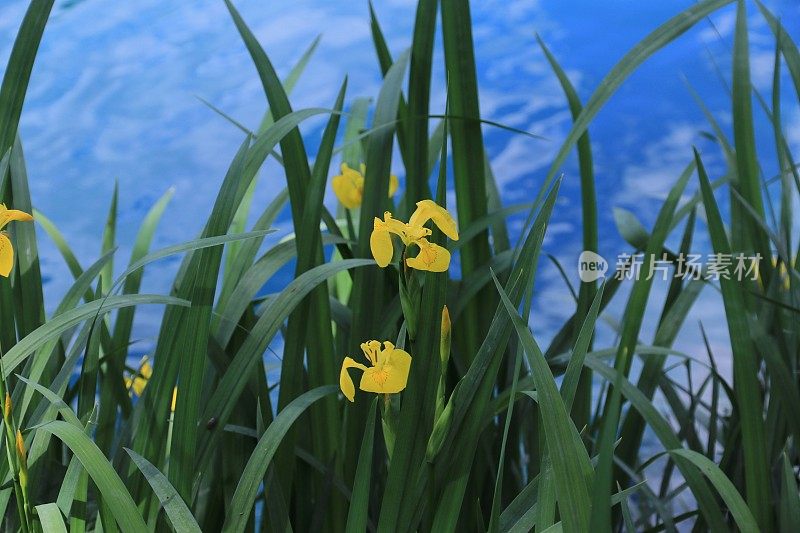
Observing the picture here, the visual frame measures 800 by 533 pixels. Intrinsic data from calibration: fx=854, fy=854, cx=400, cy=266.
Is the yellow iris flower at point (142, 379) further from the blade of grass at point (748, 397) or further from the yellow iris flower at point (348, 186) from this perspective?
the blade of grass at point (748, 397)

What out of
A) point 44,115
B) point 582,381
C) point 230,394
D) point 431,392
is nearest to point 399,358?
point 431,392

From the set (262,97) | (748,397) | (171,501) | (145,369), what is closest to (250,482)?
(171,501)

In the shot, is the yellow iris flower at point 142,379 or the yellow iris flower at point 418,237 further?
the yellow iris flower at point 142,379

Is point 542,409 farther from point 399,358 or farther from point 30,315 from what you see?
point 30,315

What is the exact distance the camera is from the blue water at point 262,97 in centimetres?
251

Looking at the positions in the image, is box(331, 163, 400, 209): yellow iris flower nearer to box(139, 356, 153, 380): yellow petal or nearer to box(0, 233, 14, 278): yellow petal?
box(139, 356, 153, 380): yellow petal

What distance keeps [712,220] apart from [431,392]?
0.78ft

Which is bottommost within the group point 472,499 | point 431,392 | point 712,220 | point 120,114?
point 472,499

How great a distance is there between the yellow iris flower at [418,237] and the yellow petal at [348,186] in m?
0.43

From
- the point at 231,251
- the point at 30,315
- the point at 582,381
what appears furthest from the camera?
the point at 231,251

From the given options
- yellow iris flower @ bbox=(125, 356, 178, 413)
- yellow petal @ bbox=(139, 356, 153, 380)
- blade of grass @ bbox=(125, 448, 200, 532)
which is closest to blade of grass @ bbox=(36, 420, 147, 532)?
blade of grass @ bbox=(125, 448, 200, 532)

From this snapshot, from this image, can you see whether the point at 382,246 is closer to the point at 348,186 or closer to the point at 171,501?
the point at 171,501

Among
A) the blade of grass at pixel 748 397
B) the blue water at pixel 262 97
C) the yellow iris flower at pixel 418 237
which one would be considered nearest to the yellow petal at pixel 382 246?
the yellow iris flower at pixel 418 237

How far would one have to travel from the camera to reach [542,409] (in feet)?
1.33
